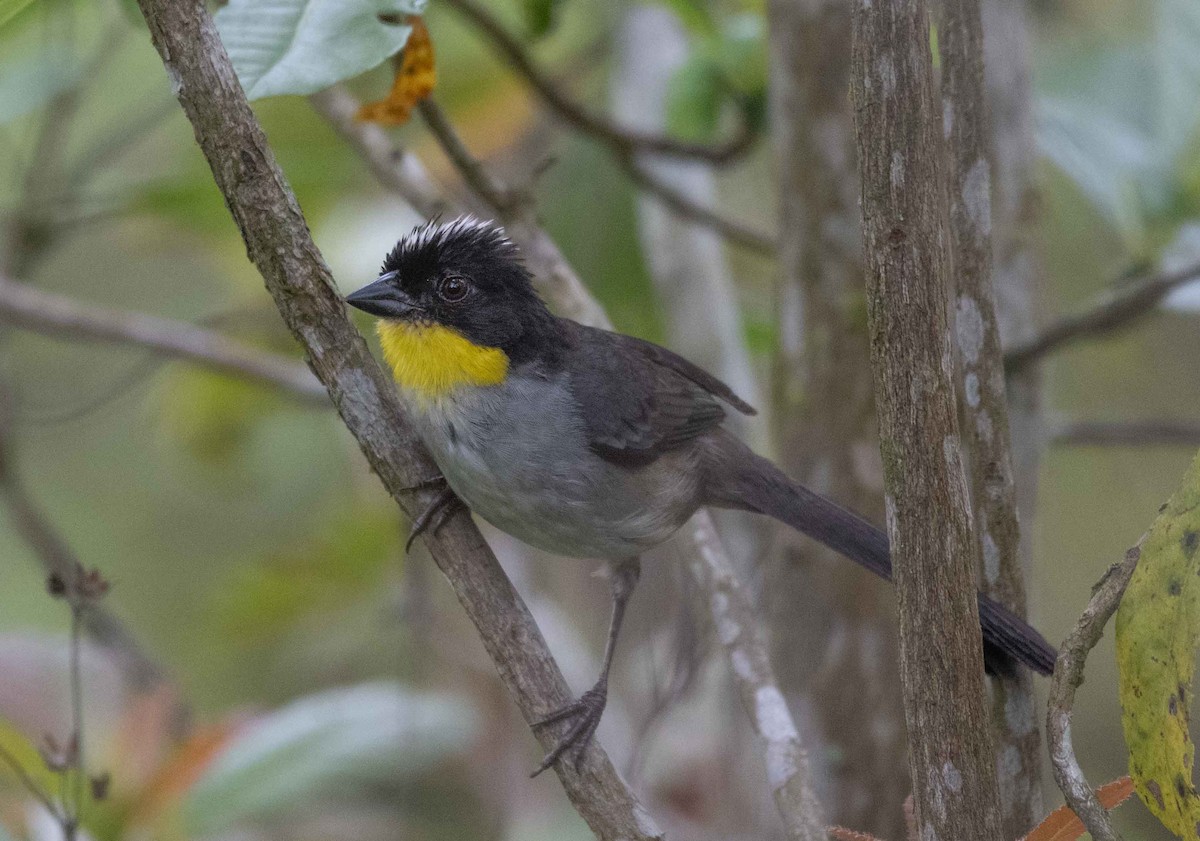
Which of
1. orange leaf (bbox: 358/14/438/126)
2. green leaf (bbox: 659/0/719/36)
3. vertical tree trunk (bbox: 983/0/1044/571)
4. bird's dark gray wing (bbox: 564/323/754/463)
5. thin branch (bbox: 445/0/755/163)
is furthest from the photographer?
thin branch (bbox: 445/0/755/163)

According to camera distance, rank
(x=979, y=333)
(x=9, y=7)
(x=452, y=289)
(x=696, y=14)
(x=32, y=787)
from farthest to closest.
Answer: (x=696, y=14) < (x=452, y=289) < (x=32, y=787) < (x=979, y=333) < (x=9, y=7)

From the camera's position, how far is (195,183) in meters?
3.70

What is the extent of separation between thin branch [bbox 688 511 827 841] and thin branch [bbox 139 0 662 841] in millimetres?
385

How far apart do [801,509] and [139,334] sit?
6.78 ft

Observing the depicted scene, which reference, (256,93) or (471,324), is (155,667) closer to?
(471,324)

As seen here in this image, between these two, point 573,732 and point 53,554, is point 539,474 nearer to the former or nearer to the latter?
point 573,732

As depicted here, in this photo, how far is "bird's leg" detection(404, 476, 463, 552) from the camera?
7.01 ft

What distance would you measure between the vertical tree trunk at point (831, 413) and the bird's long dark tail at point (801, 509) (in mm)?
269

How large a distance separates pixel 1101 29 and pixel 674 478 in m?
3.59

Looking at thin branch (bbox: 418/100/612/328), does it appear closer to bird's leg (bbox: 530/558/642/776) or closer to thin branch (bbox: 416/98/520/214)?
thin branch (bbox: 416/98/520/214)

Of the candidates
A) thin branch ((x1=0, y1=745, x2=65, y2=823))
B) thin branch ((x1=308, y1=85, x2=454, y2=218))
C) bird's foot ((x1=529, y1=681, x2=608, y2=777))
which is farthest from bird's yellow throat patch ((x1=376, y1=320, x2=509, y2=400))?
thin branch ((x1=0, y1=745, x2=65, y2=823))

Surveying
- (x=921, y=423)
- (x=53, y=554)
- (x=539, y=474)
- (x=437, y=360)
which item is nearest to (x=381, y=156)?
(x=437, y=360)

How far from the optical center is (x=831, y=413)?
3150 millimetres

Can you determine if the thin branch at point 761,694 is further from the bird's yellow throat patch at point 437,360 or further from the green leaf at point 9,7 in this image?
the green leaf at point 9,7
